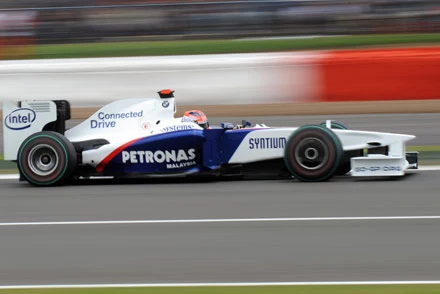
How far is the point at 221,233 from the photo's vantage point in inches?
287

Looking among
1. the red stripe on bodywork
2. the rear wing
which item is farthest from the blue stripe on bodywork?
the rear wing

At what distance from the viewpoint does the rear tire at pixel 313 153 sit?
9359mm

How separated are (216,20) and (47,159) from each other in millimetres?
12087

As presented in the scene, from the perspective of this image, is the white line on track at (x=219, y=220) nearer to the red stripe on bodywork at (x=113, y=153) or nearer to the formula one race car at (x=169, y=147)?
the formula one race car at (x=169, y=147)

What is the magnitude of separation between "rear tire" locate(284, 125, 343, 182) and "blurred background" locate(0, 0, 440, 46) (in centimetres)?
1154

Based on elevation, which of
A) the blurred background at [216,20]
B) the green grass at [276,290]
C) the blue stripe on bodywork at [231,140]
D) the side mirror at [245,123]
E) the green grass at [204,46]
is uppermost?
the blurred background at [216,20]

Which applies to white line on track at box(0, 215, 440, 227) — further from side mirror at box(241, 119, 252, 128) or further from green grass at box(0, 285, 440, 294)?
side mirror at box(241, 119, 252, 128)

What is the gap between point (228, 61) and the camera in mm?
17016

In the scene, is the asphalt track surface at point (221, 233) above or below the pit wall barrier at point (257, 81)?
below

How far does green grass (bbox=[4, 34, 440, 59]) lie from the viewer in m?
20.1

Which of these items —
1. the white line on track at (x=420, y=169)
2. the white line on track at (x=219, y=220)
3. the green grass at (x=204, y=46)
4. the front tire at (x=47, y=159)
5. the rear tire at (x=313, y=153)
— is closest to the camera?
the white line on track at (x=219, y=220)

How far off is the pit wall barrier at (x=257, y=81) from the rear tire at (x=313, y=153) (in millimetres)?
6907

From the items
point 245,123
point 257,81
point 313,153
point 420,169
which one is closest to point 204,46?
point 257,81

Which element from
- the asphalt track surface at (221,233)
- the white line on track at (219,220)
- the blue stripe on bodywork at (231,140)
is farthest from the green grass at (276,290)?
the blue stripe on bodywork at (231,140)
